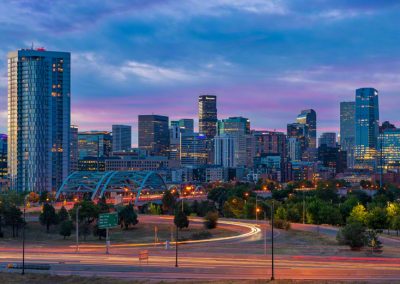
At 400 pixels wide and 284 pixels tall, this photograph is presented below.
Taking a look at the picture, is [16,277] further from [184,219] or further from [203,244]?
[184,219]

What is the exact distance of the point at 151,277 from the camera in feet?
188

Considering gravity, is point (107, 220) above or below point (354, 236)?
above

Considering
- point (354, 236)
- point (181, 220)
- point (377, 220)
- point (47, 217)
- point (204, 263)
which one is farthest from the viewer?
point (47, 217)

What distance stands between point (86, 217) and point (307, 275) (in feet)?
226

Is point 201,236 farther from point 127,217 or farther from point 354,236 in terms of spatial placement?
point 354,236

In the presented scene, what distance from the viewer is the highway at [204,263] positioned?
5747 centimetres

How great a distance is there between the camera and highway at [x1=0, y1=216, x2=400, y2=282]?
189 feet

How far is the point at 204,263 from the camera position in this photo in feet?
215

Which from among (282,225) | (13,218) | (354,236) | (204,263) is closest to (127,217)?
(13,218)

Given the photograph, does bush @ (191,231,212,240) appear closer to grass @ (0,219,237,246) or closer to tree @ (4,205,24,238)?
grass @ (0,219,237,246)

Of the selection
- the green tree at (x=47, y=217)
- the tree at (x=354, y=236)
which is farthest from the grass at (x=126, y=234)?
the tree at (x=354, y=236)

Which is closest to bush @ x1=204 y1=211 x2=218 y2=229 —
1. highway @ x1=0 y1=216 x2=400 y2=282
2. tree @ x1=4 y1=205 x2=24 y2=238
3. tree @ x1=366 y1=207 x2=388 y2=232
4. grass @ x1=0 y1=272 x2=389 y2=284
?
highway @ x1=0 y1=216 x2=400 y2=282

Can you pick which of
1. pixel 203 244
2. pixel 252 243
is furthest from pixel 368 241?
pixel 203 244

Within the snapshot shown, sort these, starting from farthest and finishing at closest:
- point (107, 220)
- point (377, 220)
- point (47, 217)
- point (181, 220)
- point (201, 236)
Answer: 1. point (47, 217)
2. point (377, 220)
3. point (181, 220)
4. point (201, 236)
5. point (107, 220)
